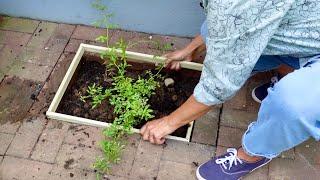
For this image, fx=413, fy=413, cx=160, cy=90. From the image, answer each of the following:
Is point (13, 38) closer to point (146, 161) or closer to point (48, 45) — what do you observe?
point (48, 45)

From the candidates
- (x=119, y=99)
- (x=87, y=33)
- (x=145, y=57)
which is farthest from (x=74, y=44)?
(x=119, y=99)

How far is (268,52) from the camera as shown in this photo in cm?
184

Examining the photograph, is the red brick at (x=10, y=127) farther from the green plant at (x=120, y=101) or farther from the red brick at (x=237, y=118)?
the red brick at (x=237, y=118)

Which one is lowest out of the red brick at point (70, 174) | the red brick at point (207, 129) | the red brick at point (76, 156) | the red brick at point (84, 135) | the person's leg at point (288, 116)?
the red brick at point (70, 174)

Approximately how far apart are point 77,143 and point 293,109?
1164mm

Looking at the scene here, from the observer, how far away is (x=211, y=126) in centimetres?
231

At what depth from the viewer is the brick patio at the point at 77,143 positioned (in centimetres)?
212

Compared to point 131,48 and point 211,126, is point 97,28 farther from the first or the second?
point 211,126

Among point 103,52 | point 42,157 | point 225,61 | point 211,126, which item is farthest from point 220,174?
point 103,52

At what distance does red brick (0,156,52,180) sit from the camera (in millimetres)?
2094

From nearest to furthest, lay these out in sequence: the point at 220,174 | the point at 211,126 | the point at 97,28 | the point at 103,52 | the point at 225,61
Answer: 1. the point at 225,61
2. the point at 220,174
3. the point at 211,126
4. the point at 103,52
5. the point at 97,28

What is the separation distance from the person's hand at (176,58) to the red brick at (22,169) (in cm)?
93

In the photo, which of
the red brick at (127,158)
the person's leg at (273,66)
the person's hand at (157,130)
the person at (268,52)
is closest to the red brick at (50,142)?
the red brick at (127,158)

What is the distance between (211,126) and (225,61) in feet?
2.46
